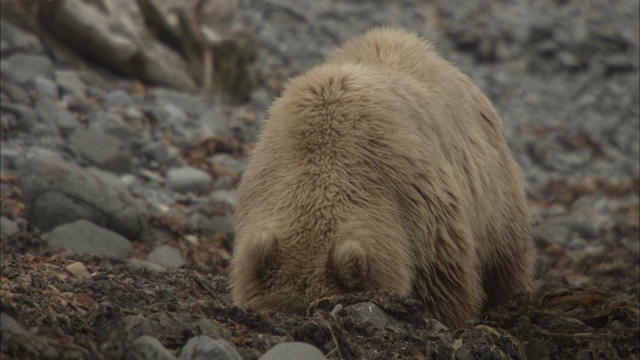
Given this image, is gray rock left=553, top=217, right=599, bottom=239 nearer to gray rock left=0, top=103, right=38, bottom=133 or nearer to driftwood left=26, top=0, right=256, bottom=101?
driftwood left=26, top=0, right=256, bottom=101

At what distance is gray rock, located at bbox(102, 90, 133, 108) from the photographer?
495 inches

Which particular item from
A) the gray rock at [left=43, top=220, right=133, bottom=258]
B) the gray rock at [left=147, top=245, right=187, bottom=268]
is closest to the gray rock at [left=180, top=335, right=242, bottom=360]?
the gray rock at [left=43, top=220, right=133, bottom=258]

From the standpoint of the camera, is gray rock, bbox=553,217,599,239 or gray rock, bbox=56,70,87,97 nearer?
gray rock, bbox=56,70,87,97

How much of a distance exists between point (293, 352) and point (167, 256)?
4.64m

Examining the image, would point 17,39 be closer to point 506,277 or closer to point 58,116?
point 58,116

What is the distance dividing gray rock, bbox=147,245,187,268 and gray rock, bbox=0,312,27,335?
15.0ft

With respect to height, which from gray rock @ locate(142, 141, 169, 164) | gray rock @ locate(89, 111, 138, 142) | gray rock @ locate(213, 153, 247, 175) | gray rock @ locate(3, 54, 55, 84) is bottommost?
gray rock @ locate(213, 153, 247, 175)

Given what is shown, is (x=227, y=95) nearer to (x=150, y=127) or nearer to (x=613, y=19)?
(x=150, y=127)

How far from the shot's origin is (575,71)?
19.3 meters

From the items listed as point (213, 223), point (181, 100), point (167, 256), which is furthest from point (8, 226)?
point (181, 100)

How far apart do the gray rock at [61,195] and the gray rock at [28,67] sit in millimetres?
3358

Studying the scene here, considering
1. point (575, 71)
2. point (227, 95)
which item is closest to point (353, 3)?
point (575, 71)

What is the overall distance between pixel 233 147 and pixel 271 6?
6580mm

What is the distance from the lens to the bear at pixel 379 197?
19.1 ft
